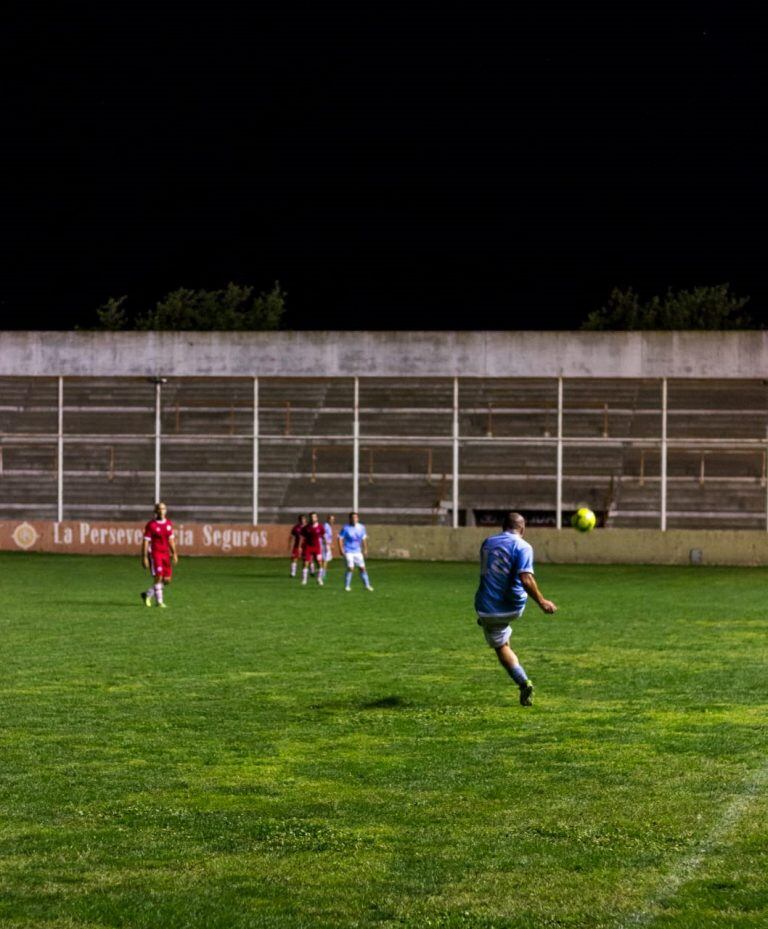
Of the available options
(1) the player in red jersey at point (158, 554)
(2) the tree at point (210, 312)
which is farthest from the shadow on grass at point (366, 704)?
(2) the tree at point (210, 312)

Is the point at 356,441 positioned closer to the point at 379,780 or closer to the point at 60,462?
the point at 60,462

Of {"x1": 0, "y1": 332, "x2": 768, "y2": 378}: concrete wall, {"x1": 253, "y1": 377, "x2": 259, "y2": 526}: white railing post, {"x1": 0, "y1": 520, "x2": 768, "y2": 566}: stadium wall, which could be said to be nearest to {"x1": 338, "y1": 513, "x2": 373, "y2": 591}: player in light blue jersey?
{"x1": 0, "y1": 520, "x2": 768, "y2": 566}: stadium wall

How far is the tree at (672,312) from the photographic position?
104 m

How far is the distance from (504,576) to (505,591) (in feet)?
0.43

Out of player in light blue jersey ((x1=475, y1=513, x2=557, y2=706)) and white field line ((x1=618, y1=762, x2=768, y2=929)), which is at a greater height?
player in light blue jersey ((x1=475, y1=513, x2=557, y2=706))

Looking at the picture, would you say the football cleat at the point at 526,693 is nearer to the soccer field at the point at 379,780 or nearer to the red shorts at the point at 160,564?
the soccer field at the point at 379,780

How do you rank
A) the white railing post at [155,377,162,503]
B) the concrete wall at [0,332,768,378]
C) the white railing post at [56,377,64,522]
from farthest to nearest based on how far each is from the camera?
the concrete wall at [0,332,768,378]
the white railing post at [56,377,64,522]
the white railing post at [155,377,162,503]

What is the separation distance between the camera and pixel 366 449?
53312 mm

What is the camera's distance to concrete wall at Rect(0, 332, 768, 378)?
4984cm

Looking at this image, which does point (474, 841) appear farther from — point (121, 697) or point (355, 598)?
point (355, 598)

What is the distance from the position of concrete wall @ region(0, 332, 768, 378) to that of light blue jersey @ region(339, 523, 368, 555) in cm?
1754

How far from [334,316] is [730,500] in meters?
45.8

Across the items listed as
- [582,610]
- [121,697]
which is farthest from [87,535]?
[121,697]

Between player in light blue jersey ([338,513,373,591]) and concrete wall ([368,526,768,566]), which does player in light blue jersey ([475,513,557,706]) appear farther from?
concrete wall ([368,526,768,566])
